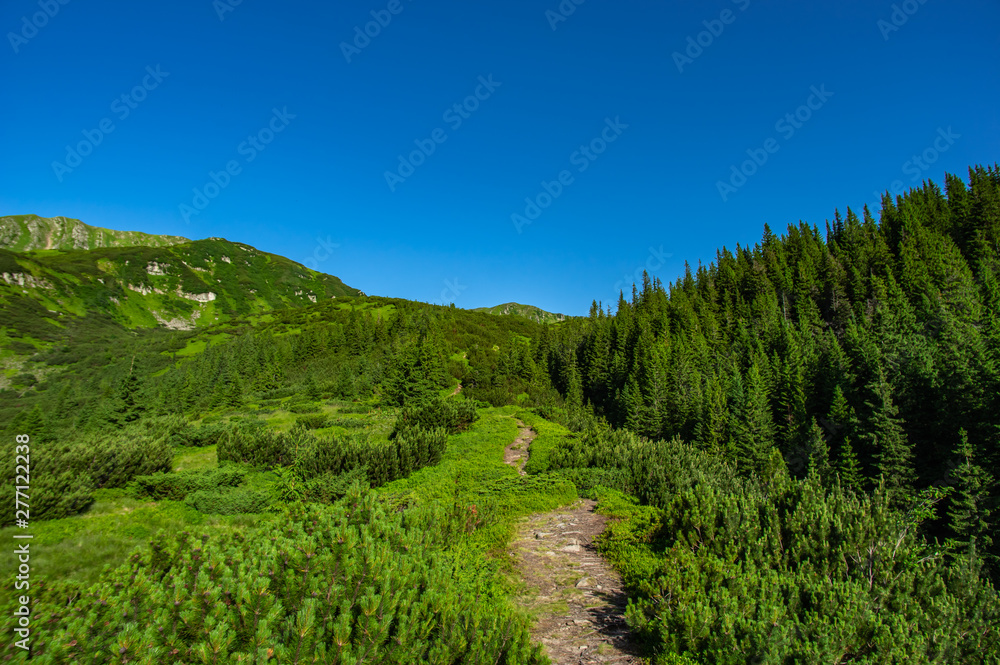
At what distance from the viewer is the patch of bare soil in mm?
6336

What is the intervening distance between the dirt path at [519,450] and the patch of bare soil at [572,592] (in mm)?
7159

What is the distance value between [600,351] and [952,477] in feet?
186

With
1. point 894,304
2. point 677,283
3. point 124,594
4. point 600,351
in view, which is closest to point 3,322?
point 600,351

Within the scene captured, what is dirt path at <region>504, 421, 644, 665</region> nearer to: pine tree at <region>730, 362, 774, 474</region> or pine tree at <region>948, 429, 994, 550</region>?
pine tree at <region>948, 429, 994, 550</region>

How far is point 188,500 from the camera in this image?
1208 cm

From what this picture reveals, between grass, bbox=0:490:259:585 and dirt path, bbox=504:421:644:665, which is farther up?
grass, bbox=0:490:259:585

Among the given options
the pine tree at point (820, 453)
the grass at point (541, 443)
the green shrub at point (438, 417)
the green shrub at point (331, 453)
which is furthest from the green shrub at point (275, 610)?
the pine tree at point (820, 453)

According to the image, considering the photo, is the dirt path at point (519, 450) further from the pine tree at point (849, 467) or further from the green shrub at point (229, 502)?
the pine tree at point (849, 467)

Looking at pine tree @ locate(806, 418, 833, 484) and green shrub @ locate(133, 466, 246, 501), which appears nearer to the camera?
green shrub @ locate(133, 466, 246, 501)

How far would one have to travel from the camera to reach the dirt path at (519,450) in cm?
2181

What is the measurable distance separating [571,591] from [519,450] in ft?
55.4

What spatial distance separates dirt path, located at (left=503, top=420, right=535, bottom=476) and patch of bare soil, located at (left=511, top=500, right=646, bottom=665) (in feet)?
23.5

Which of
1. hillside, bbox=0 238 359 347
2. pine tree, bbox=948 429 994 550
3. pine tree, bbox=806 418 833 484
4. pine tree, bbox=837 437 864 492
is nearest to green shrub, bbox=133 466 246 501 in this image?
pine tree, bbox=948 429 994 550

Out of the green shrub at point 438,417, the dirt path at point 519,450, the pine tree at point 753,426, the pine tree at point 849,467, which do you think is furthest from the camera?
the pine tree at point 753,426
